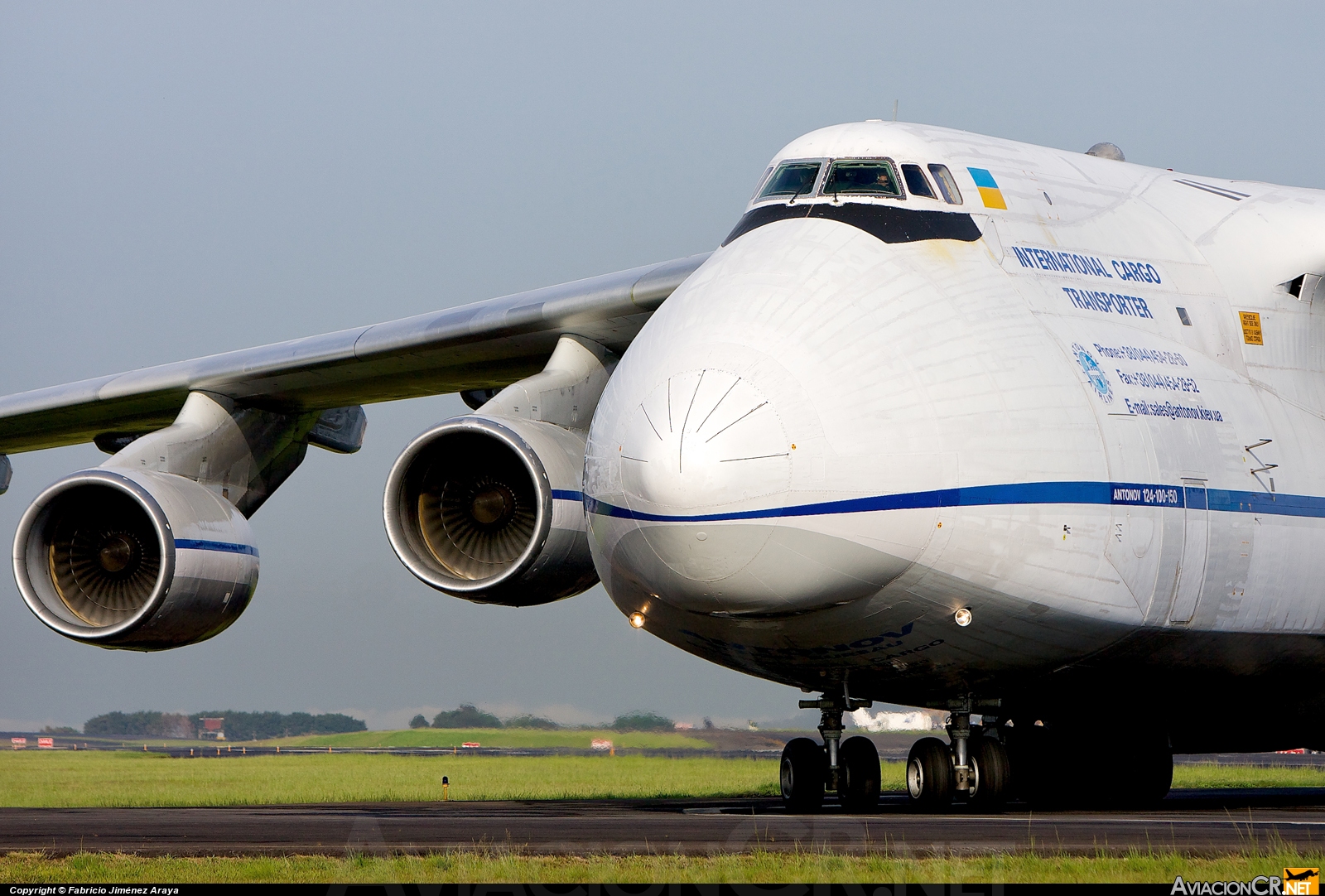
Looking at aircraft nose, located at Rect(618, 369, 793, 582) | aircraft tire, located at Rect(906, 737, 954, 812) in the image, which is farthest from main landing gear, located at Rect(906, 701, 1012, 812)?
aircraft nose, located at Rect(618, 369, 793, 582)

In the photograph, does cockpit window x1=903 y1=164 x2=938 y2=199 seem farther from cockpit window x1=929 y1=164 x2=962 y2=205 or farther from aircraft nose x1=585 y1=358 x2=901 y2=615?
aircraft nose x1=585 y1=358 x2=901 y2=615

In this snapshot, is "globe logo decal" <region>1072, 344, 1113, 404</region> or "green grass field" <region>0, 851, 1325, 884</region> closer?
"green grass field" <region>0, 851, 1325, 884</region>

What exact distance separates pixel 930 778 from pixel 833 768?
0.76 meters

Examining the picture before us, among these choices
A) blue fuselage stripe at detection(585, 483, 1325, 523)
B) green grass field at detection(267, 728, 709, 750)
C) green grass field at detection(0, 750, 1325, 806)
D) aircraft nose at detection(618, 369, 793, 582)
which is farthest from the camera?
green grass field at detection(267, 728, 709, 750)

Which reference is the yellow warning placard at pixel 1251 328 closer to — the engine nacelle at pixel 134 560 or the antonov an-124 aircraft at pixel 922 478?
the antonov an-124 aircraft at pixel 922 478

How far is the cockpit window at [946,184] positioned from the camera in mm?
11086

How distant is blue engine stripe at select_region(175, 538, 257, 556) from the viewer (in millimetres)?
14008

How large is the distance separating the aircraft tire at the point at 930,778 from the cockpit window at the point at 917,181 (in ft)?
11.6

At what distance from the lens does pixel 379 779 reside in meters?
21.6

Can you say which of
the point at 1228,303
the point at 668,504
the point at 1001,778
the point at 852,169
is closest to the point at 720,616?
the point at 668,504

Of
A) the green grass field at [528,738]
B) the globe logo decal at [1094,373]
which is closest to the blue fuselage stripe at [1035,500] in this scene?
the globe logo decal at [1094,373]

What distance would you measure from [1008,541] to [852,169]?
2830 millimetres

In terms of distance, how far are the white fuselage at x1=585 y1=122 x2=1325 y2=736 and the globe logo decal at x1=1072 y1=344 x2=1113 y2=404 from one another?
0.02 m

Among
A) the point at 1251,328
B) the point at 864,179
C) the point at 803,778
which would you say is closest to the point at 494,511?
the point at 803,778
